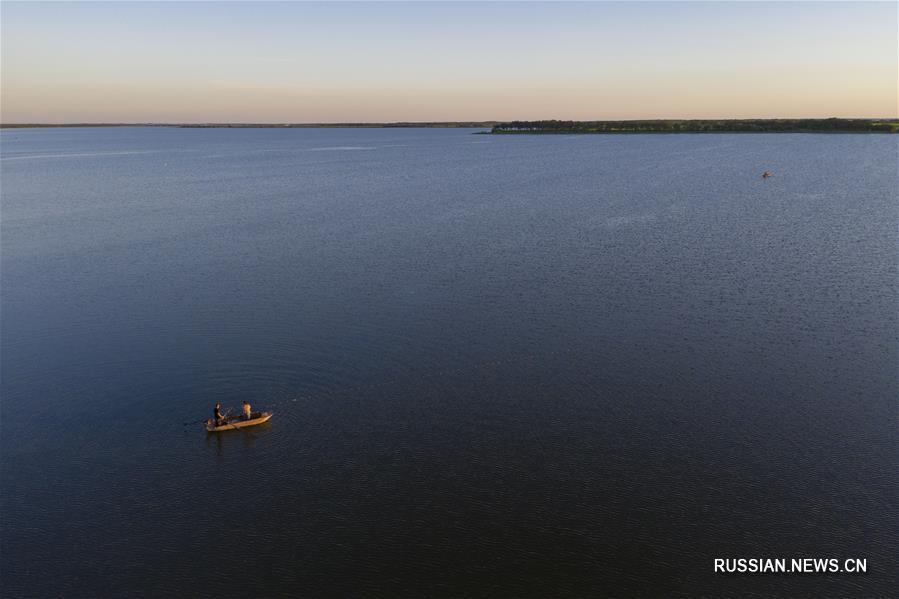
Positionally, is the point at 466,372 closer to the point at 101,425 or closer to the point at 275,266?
the point at 101,425

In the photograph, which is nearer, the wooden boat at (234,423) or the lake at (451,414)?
the lake at (451,414)

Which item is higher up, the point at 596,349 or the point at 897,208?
the point at 897,208

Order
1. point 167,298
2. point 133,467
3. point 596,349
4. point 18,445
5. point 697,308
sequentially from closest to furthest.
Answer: point 133,467 < point 18,445 < point 596,349 < point 697,308 < point 167,298

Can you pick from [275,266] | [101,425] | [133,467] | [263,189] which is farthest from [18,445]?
[263,189]

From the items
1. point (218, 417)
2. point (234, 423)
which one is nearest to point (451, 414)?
point (234, 423)

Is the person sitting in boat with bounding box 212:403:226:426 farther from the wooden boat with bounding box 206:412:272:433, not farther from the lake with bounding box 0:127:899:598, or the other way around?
the lake with bounding box 0:127:899:598

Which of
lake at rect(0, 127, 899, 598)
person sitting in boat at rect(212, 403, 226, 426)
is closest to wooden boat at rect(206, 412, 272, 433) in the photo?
person sitting in boat at rect(212, 403, 226, 426)

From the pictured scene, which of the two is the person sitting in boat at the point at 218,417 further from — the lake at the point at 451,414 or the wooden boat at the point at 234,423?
the lake at the point at 451,414

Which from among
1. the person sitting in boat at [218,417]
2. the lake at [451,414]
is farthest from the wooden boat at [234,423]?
the lake at [451,414]

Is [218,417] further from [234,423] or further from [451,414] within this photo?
[451,414]
